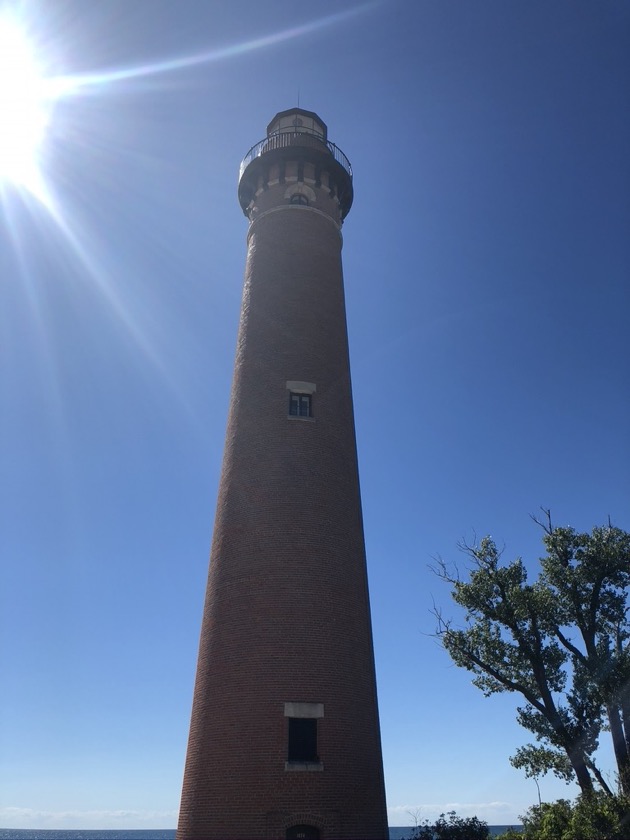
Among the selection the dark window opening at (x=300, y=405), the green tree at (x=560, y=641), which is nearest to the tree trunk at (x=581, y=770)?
the green tree at (x=560, y=641)

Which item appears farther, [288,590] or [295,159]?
[295,159]

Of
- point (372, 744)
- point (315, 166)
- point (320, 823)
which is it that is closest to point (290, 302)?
point (315, 166)

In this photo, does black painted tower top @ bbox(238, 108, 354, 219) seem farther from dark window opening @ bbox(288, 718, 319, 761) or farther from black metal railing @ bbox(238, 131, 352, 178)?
dark window opening @ bbox(288, 718, 319, 761)

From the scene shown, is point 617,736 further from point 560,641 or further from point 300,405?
point 300,405

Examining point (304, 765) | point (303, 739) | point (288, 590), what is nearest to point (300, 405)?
point (288, 590)

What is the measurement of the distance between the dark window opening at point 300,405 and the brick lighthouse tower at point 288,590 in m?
0.04

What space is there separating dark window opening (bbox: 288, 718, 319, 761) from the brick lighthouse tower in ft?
0.10

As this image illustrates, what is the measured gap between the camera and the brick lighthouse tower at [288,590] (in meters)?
14.7

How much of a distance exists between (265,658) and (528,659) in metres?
10.4

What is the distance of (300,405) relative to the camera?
19734mm

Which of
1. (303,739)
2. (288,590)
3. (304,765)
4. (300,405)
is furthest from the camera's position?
Answer: (300,405)

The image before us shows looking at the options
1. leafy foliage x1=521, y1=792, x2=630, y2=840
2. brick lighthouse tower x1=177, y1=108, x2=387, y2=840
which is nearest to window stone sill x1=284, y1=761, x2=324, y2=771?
brick lighthouse tower x1=177, y1=108, x2=387, y2=840

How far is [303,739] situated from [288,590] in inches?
133

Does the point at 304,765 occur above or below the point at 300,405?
below
